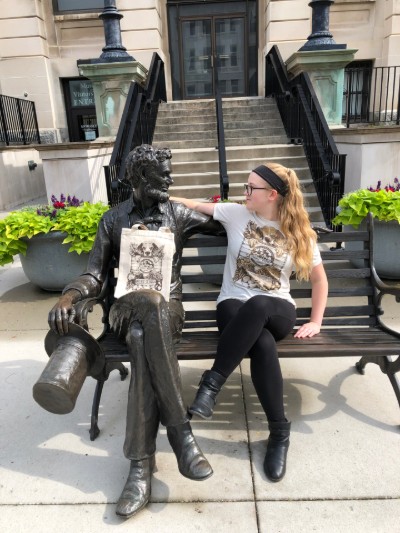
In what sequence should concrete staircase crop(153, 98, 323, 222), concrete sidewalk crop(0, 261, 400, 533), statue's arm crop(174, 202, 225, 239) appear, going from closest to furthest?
1. concrete sidewalk crop(0, 261, 400, 533)
2. statue's arm crop(174, 202, 225, 239)
3. concrete staircase crop(153, 98, 323, 222)

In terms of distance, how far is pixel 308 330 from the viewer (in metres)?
2.74

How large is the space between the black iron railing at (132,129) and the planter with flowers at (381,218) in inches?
94.3

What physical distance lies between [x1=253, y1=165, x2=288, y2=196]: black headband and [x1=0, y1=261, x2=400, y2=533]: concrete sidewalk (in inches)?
55.3

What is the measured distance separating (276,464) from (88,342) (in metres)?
1.15

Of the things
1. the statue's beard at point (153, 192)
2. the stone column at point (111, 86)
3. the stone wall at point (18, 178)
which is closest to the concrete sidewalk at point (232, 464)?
the statue's beard at point (153, 192)

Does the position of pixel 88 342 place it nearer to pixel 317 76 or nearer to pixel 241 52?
pixel 317 76

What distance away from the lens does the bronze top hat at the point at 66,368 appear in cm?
210

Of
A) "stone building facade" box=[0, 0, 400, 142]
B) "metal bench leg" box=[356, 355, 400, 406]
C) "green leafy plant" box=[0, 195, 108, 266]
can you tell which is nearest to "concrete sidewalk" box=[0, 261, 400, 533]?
"metal bench leg" box=[356, 355, 400, 406]

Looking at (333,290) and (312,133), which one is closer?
(333,290)

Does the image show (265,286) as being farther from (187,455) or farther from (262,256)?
(187,455)

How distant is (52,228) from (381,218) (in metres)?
3.38

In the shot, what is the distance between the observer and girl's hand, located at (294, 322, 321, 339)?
2.71 metres

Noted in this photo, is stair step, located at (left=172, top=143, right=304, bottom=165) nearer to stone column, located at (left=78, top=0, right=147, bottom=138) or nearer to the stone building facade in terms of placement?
stone column, located at (left=78, top=0, right=147, bottom=138)

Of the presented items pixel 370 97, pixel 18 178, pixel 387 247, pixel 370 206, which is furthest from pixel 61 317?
pixel 370 97
